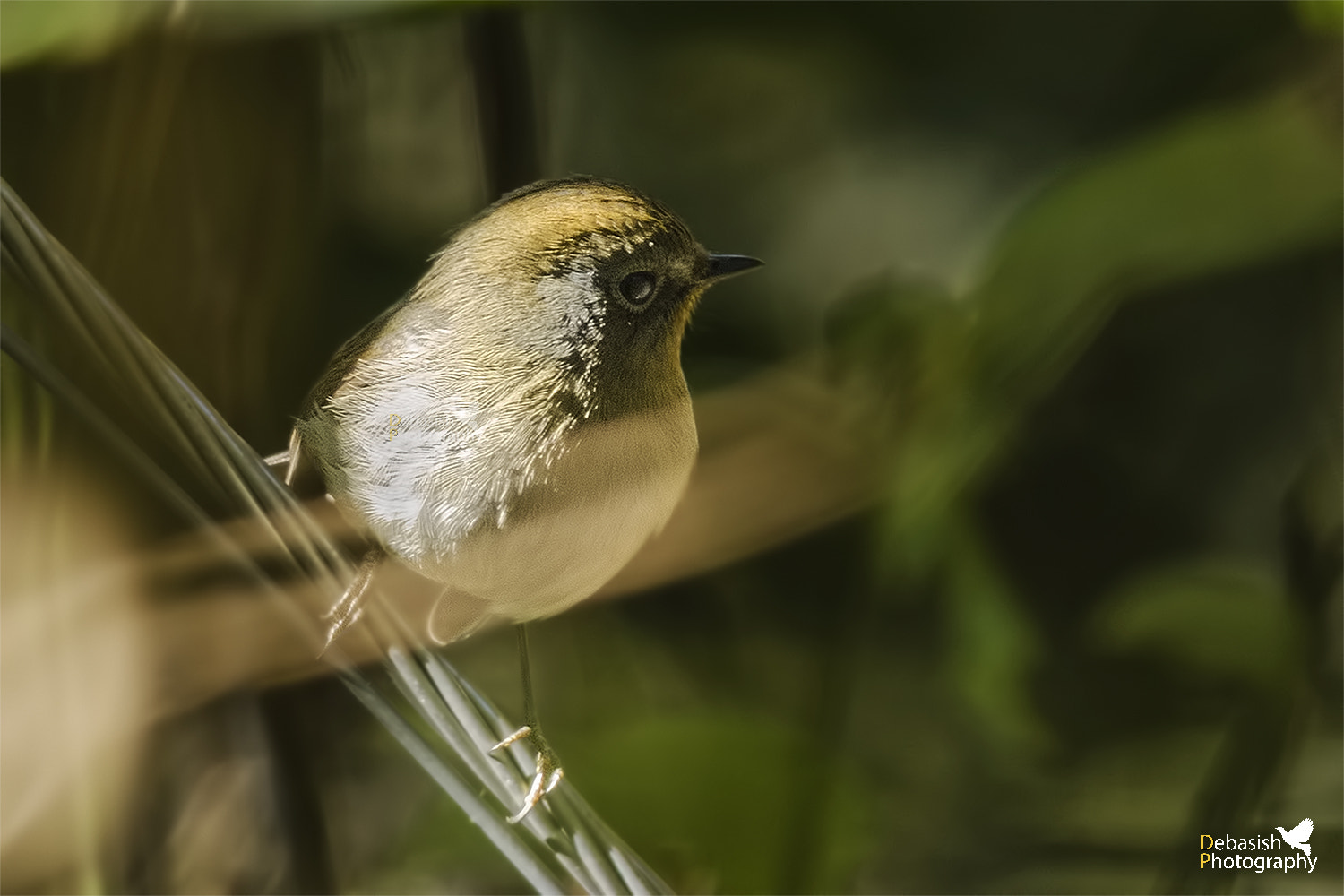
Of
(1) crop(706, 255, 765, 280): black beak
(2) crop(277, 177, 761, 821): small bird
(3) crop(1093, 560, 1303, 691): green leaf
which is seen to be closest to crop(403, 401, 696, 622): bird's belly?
(2) crop(277, 177, 761, 821): small bird

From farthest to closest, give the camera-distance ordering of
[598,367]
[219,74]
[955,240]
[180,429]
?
[955,240], [219,74], [598,367], [180,429]

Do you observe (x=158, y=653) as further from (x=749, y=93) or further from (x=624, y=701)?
(x=749, y=93)

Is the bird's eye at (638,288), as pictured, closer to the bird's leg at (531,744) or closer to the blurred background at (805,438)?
the blurred background at (805,438)

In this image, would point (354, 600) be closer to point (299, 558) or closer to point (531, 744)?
point (299, 558)

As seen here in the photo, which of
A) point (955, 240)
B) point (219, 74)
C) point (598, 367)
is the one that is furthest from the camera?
point (955, 240)

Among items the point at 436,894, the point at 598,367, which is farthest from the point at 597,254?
the point at 436,894

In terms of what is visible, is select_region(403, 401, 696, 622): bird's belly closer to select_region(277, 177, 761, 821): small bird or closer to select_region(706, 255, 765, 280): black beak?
select_region(277, 177, 761, 821): small bird

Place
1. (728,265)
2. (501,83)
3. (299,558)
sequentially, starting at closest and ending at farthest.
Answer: (299,558) → (728,265) → (501,83)

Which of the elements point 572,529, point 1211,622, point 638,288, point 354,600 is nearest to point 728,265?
point 638,288
